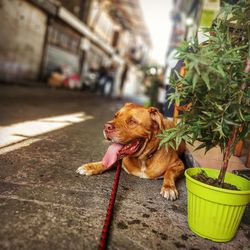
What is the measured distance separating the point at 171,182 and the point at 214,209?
979mm

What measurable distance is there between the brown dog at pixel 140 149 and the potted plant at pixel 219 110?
728 millimetres

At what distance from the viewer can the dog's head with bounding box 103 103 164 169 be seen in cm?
302

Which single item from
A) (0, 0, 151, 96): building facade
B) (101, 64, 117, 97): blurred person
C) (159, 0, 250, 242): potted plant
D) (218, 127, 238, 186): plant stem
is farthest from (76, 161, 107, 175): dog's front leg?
(101, 64, 117, 97): blurred person

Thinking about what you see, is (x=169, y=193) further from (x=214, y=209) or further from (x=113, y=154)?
(x=214, y=209)

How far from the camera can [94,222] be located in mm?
2258

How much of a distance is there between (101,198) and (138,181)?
2.43 feet

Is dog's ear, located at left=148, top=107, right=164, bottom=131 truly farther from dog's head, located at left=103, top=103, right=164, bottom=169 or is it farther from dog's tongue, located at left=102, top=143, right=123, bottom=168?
dog's tongue, located at left=102, top=143, right=123, bottom=168

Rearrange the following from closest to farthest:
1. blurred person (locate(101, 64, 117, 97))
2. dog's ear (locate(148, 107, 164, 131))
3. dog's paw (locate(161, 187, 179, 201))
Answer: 1. dog's paw (locate(161, 187, 179, 201))
2. dog's ear (locate(148, 107, 164, 131))
3. blurred person (locate(101, 64, 117, 97))

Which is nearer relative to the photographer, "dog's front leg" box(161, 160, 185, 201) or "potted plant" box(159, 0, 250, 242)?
"potted plant" box(159, 0, 250, 242)

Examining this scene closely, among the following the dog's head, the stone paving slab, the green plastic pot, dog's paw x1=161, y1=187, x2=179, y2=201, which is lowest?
the stone paving slab

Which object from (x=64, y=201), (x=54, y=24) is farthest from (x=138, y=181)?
(x=54, y=24)

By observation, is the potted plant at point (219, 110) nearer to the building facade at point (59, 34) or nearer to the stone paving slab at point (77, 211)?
the stone paving slab at point (77, 211)

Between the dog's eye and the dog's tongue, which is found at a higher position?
the dog's eye

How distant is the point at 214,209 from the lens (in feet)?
7.13
